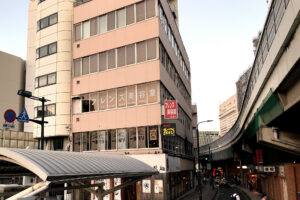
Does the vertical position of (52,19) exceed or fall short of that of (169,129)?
it exceeds it

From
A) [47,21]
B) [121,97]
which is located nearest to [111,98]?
[121,97]

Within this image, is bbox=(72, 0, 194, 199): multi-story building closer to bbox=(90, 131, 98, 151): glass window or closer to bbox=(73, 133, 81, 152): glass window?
bbox=(90, 131, 98, 151): glass window

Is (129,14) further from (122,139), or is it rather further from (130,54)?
(122,139)

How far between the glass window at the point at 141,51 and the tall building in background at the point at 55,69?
10533mm

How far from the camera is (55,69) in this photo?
1526 inches

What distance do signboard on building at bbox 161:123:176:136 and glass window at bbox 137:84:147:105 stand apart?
3486 millimetres

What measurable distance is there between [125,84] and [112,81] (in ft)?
5.53

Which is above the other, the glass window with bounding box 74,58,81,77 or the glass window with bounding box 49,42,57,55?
the glass window with bounding box 49,42,57,55

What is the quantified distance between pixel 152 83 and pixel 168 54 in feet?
23.2

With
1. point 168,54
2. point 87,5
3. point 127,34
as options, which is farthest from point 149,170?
point 87,5

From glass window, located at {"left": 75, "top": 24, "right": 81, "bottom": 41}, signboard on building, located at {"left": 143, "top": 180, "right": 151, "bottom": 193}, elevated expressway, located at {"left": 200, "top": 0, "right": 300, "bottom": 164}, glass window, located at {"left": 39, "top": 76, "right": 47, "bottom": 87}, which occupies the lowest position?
signboard on building, located at {"left": 143, "top": 180, "right": 151, "bottom": 193}

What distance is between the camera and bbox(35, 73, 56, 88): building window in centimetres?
3895

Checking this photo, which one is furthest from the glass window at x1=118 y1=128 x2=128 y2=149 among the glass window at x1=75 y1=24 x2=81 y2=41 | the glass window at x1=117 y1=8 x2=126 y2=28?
the glass window at x1=75 y1=24 x2=81 y2=41

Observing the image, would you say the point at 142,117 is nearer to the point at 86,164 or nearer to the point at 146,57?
the point at 146,57
